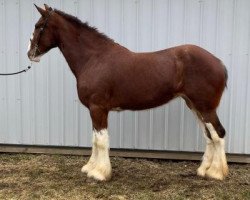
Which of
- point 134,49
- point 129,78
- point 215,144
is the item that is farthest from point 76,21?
point 215,144

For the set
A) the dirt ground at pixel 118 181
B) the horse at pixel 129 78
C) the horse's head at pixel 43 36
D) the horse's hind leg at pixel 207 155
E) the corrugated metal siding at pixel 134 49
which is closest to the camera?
the dirt ground at pixel 118 181

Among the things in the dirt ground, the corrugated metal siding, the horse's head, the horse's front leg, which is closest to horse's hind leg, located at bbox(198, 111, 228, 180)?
the dirt ground

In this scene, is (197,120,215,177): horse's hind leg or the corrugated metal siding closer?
(197,120,215,177): horse's hind leg

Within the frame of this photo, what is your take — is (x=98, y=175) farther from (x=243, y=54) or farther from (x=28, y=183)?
(x=243, y=54)

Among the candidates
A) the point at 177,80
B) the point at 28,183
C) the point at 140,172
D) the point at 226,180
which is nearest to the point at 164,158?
the point at 140,172

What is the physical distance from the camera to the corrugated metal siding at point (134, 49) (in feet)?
18.0

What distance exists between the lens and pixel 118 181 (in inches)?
195

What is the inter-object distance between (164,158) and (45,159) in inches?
70.6

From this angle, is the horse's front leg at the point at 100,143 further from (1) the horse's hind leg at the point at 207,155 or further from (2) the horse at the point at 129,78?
(1) the horse's hind leg at the point at 207,155

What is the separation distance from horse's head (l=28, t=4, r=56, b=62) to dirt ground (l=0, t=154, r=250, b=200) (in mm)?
1574

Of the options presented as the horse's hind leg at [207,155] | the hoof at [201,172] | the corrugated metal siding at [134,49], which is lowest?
the hoof at [201,172]

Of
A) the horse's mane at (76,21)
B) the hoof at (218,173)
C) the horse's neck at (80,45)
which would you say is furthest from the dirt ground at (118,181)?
the horse's mane at (76,21)

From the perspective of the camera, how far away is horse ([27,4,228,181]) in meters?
4.77

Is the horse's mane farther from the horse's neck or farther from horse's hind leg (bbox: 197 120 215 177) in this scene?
horse's hind leg (bbox: 197 120 215 177)
